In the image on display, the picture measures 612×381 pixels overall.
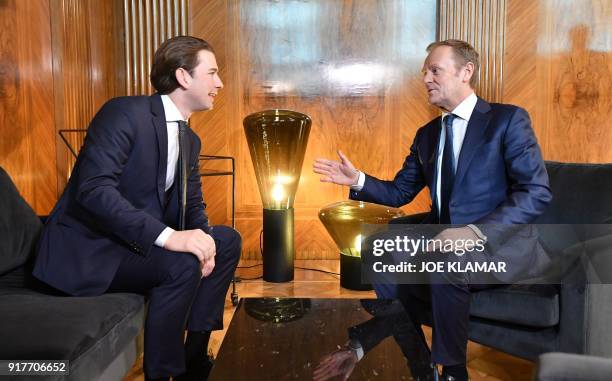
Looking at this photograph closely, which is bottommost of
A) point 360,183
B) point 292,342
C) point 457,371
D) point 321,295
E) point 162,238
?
point 321,295

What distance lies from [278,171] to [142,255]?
1554mm

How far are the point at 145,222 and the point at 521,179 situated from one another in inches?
53.4

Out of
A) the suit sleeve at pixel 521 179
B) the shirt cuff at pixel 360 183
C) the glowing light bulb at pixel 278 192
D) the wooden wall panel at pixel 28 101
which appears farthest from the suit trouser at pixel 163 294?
the glowing light bulb at pixel 278 192

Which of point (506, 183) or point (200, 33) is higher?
point (200, 33)

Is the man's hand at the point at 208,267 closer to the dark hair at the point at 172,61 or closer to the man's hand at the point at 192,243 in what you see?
the man's hand at the point at 192,243

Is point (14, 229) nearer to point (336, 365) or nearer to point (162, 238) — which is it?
point (162, 238)

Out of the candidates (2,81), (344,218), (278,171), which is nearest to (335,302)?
(344,218)

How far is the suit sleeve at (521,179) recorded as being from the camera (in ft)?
6.53

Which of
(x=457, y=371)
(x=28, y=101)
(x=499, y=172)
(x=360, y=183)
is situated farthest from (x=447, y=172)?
(x=28, y=101)

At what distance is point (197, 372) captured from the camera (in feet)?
6.07

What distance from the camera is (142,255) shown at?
185 cm

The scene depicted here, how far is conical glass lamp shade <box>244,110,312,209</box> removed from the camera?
10.5ft

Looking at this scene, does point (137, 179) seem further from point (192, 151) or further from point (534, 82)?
point (534, 82)

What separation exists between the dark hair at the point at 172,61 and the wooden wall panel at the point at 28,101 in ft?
3.42
